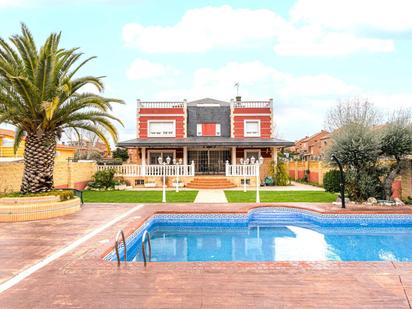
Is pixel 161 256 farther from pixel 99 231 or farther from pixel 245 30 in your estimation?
pixel 245 30

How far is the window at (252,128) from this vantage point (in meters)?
27.5

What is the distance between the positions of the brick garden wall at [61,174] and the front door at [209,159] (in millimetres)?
8730

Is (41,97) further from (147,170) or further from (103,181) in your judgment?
(147,170)

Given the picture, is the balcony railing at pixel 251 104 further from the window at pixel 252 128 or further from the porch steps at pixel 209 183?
the porch steps at pixel 209 183

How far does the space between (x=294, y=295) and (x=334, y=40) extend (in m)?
17.5

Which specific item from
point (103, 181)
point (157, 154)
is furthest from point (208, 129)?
point (103, 181)

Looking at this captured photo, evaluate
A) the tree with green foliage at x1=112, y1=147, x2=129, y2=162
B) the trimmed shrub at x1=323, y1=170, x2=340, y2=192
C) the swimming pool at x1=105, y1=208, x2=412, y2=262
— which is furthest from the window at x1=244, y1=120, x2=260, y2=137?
the tree with green foliage at x1=112, y1=147, x2=129, y2=162

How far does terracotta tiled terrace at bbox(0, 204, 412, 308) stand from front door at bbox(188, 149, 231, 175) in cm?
1999

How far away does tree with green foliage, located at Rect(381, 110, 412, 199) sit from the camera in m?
13.3

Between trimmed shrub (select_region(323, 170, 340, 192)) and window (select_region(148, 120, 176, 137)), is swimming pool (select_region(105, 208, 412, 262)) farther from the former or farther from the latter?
window (select_region(148, 120, 176, 137))

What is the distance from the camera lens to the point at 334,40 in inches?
717

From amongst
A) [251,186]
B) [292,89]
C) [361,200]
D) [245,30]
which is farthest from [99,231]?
[292,89]

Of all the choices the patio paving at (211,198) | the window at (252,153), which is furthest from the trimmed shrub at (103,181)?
the window at (252,153)

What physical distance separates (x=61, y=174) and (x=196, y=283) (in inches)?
654
